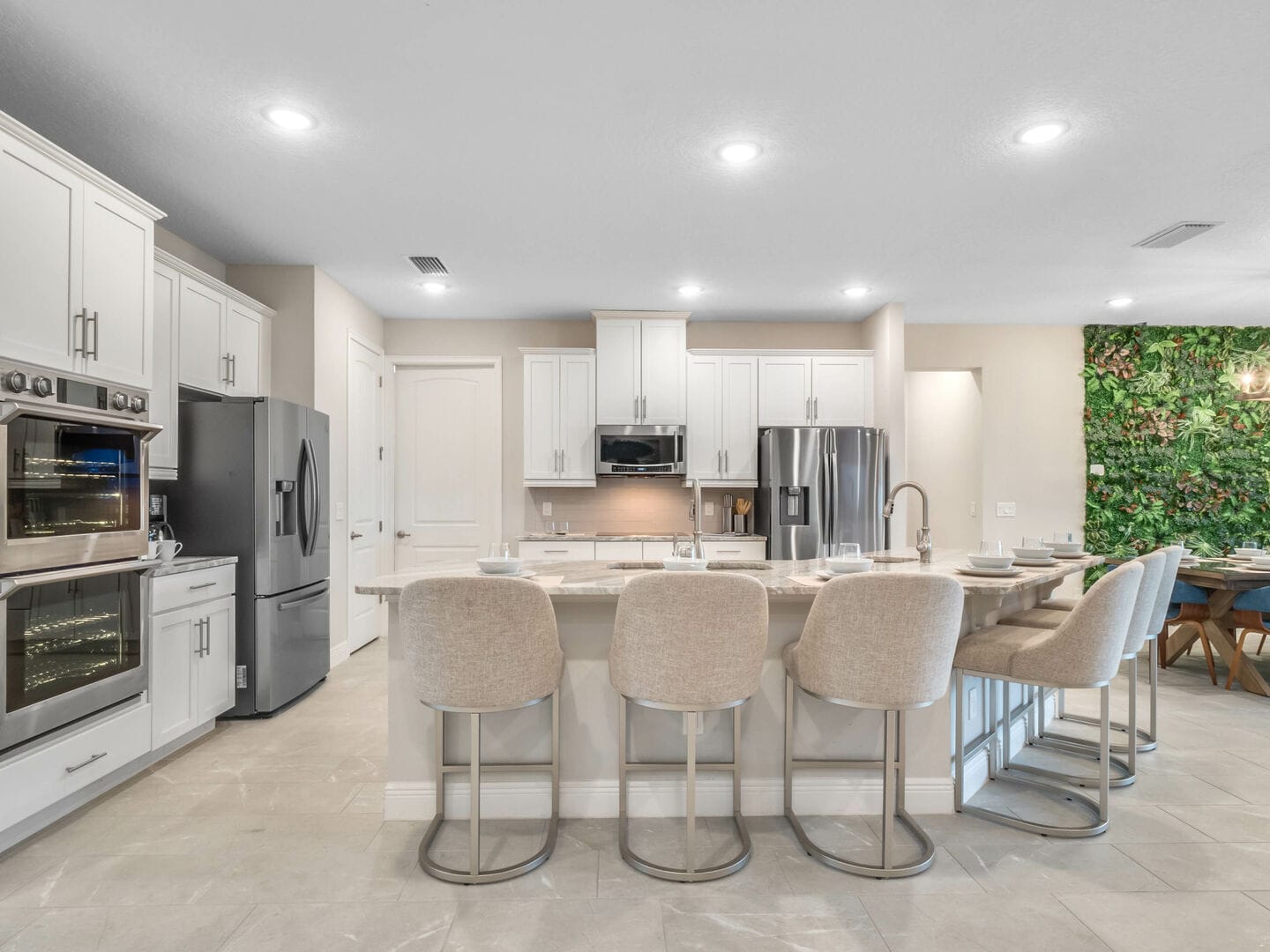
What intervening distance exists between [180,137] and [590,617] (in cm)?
253

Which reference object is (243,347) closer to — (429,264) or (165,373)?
(165,373)

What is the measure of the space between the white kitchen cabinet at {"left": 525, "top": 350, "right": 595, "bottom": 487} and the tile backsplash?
0.37 meters

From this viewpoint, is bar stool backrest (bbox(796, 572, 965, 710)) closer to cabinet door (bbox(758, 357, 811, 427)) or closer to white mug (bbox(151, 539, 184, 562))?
white mug (bbox(151, 539, 184, 562))

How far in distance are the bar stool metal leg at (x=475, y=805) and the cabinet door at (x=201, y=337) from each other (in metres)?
2.47

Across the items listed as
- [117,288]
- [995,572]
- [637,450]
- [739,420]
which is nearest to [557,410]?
[637,450]

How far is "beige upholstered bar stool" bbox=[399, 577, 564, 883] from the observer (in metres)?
2.05

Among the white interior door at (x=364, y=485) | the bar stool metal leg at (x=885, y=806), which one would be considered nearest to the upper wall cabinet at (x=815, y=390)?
the white interior door at (x=364, y=485)

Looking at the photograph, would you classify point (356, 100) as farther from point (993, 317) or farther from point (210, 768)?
point (993, 317)

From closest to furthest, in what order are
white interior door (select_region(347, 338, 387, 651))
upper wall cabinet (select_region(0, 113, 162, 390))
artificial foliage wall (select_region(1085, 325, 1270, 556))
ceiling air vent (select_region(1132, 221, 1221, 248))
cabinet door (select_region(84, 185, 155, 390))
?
upper wall cabinet (select_region(0, 113, 162, 390)), cabinet door (select_region(84, 185, 155, 390)), ceiling air vent (select_region(1132, 221, 1221, 248)), white interior door (select_region(347, 338, 387, 651)), artificial foliage wall (select_region(1085, 325, 1270, 556))

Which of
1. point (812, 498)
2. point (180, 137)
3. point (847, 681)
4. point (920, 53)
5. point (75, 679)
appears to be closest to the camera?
point (847, 681)

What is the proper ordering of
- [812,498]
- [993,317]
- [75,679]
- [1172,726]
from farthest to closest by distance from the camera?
1. [993,317]
2. [812,498]
3. [1172,726]
4. [75,679]

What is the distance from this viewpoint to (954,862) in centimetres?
225

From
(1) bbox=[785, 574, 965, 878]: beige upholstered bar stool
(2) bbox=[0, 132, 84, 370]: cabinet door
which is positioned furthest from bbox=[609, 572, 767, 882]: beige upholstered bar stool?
(2) bbox=[0, 132, 84, 370]: cabinet door

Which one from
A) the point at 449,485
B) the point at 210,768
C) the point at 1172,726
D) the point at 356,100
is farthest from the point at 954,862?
the point at 449,485
